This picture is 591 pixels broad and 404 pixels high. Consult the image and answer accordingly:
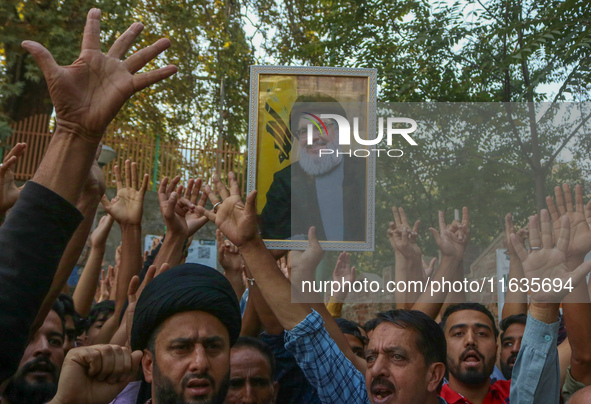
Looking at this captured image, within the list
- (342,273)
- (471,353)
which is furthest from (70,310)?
(471,353)

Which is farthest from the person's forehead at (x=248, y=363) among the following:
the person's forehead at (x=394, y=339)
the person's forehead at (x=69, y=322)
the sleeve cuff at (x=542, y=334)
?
the person's forehead at (x=69, y=322)

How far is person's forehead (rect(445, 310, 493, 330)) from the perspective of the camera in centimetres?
357

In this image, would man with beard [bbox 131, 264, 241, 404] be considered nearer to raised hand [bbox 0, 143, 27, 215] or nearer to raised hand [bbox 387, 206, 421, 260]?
raised hand [bbox 0, 143, 27, 215]

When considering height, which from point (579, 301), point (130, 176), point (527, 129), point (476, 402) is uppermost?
point (527, 129)

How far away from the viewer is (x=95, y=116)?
1457 millimetres

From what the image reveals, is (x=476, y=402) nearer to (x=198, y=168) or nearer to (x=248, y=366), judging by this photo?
(x=248, y=366)

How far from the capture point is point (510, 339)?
376 centimetres

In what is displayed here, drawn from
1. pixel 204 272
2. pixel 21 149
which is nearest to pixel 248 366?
pixel 204 272

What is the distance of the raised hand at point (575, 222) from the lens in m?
2.68

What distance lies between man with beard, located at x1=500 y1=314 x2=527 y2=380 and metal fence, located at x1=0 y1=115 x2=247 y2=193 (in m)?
7.95

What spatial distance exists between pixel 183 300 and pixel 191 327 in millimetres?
100

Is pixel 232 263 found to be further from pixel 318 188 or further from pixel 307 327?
pixel 307 327

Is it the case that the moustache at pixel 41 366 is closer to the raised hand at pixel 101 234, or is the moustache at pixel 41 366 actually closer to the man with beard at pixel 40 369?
the man with beard at pixel 40 369

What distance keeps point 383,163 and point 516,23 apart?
3.61 metres
